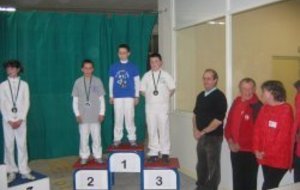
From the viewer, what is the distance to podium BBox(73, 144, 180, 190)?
12.7 ft

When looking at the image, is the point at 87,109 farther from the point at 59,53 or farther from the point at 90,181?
the point at 59,53

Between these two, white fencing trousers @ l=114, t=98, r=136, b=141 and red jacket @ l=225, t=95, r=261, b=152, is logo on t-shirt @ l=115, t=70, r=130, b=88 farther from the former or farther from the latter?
red jacket @ l=225, t=95, r=261, b=152

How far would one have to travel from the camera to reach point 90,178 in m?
3.92

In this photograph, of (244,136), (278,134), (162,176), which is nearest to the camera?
(278,134)

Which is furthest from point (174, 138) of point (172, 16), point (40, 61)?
point (40, 61)

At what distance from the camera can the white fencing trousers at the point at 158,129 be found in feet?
13.6

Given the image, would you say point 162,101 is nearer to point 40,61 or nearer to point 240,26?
point 240,26

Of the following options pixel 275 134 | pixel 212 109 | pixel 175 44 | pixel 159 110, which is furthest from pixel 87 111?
pixel 275 134

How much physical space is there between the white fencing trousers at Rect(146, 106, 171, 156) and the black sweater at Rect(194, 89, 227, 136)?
0.52m

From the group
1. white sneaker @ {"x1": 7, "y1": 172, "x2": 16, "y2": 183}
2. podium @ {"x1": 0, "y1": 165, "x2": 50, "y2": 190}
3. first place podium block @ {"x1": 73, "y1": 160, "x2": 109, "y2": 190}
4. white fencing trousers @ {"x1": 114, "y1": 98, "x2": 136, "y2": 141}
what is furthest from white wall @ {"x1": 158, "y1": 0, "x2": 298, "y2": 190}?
white sneaker @ {"x1": 7, "y1": 172, "x2": 16, "y2": 183}

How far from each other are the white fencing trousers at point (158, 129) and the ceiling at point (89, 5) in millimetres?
3320

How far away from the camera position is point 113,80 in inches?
168

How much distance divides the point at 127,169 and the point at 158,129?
59cm

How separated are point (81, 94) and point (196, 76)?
1.55m
